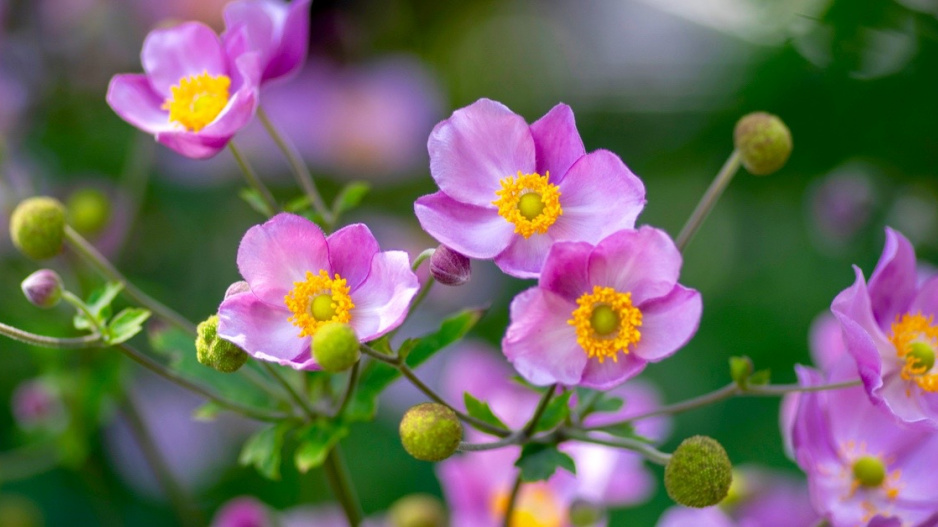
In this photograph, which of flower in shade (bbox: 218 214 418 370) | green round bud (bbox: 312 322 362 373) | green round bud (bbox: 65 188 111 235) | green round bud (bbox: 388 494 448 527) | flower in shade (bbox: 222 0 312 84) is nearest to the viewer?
green round bud (bbox: 312 322 362 373)

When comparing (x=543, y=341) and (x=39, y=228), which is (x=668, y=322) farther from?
(x=39, y=228)

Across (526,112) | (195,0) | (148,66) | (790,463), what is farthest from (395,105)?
(148,66)

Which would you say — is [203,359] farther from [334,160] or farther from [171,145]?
[334,160]

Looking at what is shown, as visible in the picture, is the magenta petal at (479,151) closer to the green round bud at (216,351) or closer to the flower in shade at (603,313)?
the flower in shade at (603,313)

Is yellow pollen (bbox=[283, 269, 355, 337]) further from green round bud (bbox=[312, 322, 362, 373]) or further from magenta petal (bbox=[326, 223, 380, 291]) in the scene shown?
green round bud (bbox=[312, 322, 362, 373])

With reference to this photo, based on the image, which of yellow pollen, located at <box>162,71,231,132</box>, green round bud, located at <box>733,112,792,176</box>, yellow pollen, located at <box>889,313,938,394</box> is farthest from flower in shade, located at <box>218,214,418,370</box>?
yellow pollen, located at <box>889,313,938,394</box>

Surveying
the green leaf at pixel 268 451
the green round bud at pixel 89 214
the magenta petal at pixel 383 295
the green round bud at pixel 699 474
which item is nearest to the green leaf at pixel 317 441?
the green leaf at pixel 268 451
